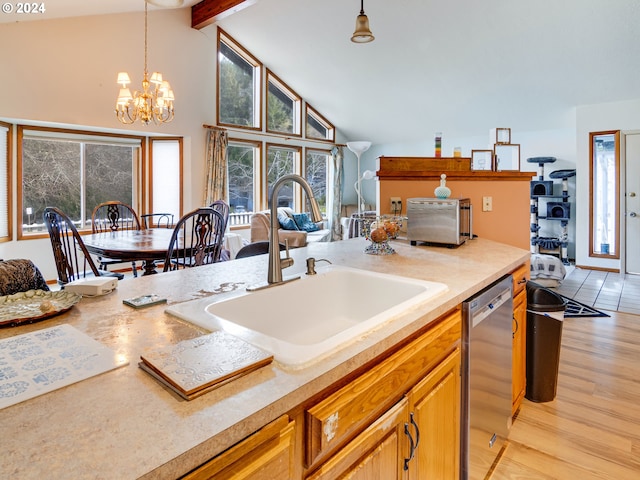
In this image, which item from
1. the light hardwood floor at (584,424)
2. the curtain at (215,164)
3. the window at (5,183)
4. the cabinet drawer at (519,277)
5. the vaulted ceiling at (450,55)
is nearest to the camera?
the light hardwood floor at (584,424)

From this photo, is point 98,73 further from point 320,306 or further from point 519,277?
point 519,277

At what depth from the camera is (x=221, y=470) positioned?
59 centimetres

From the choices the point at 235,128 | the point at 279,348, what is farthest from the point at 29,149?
the point at 279,348

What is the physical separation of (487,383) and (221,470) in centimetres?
130

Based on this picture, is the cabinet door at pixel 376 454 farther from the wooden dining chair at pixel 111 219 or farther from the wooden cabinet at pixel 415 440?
the wooden dining chair at pixel 111 219

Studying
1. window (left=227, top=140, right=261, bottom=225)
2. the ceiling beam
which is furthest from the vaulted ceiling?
window (left=227, top=140, right=261, bottom=225)

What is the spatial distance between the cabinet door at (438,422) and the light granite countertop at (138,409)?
0.22 metres

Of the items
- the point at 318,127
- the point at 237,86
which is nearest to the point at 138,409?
the point at 237,86

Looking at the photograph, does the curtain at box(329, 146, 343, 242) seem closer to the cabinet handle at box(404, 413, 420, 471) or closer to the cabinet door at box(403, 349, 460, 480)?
the cabinet door at box(403, 349, 460, 480)

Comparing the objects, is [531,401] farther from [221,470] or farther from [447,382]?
[221,470]

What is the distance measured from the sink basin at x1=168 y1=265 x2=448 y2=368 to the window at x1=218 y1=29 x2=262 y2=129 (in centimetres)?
565

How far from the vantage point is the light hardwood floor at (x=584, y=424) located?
5.91 feet

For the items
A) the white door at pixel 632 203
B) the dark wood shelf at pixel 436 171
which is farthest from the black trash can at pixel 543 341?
the white door at pixel 632 203

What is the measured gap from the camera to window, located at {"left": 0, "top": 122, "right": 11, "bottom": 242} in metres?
4.69
